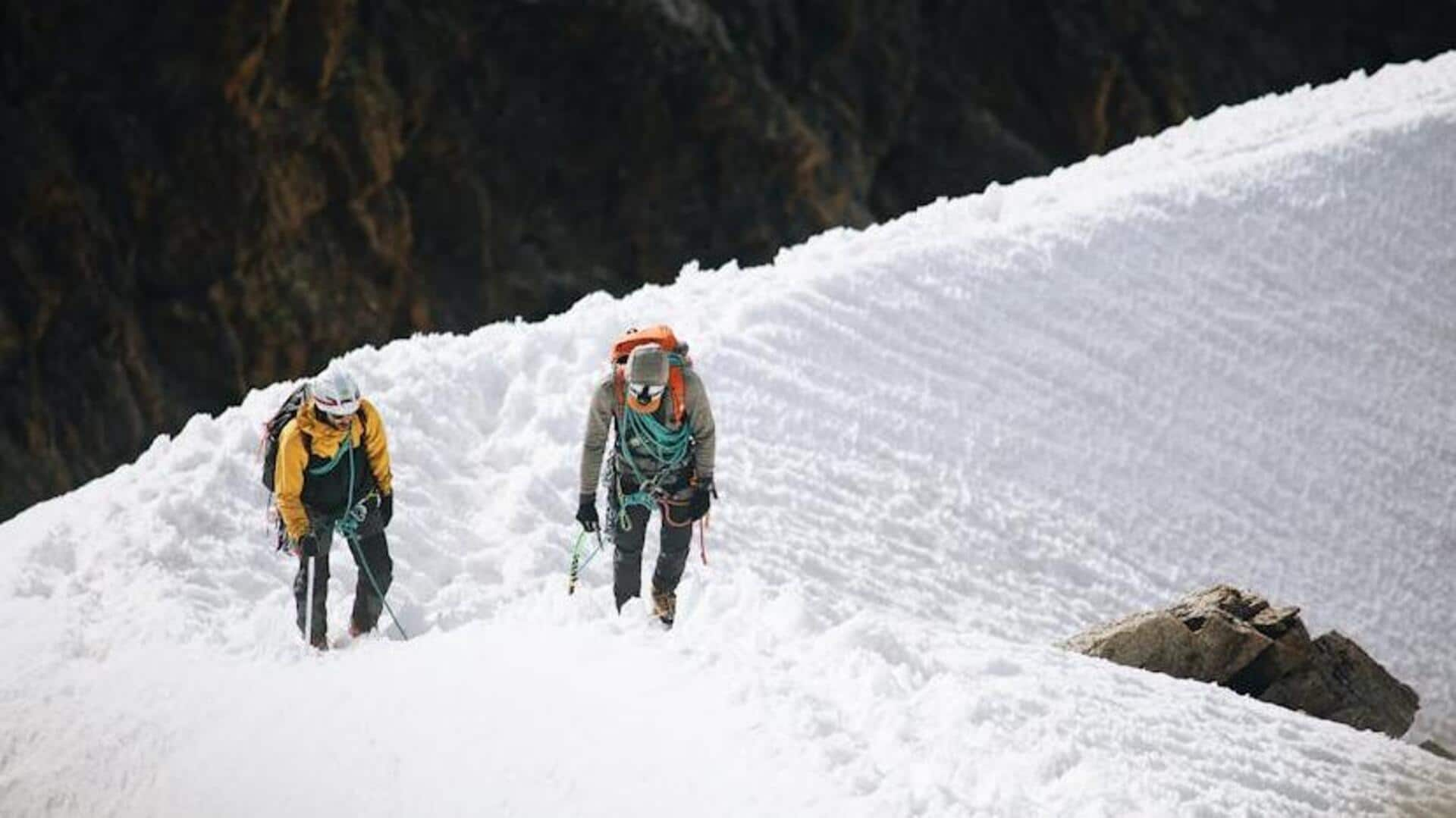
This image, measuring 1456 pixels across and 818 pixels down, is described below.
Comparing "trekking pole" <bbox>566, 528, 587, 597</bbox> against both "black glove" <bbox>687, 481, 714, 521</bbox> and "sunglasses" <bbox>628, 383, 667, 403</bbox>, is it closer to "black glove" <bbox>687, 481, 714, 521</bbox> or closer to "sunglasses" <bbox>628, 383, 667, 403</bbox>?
"black glove" <bbox>687, 481, 714, 521</bbox>

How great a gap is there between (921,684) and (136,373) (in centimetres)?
2804

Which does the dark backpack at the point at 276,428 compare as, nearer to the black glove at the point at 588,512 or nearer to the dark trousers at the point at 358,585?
the dark trousers at the point at 358,585

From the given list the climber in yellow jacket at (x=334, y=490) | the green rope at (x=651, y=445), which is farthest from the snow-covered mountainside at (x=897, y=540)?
the green rope at (x=651, y=445)

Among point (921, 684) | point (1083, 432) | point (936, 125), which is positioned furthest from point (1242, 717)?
point (936, 125)

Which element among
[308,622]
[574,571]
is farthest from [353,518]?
[574,571]

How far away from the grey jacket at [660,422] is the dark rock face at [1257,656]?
11.3 feet

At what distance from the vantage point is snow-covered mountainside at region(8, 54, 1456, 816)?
28.1ft

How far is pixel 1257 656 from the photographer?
39.2 feet

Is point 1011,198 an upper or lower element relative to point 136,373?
upper

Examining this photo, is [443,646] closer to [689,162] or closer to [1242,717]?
[1242,717]

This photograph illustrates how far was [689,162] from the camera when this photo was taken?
4262 cm

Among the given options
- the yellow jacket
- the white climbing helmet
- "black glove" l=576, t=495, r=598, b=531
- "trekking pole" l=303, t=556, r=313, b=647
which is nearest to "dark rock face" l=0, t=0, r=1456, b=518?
"trekking pole" l=303, t=556, r=313, b=647

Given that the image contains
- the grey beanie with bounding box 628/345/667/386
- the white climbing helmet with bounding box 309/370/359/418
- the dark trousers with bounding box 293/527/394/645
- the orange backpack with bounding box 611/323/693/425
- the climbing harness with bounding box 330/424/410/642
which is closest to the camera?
the grey beanie with bounding box 628/345/667/386

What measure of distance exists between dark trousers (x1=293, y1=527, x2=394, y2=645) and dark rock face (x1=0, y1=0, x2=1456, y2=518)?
22.3m
